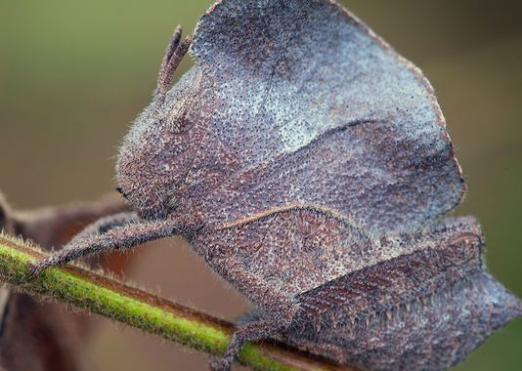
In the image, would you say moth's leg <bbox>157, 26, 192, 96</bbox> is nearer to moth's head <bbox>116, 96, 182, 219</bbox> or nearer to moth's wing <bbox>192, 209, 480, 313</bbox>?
moth's head <bbox>116, 96, 182, 219</bbox>

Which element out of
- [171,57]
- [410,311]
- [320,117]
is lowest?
[410,311]

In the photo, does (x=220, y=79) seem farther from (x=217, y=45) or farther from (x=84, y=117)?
(x=84, y=117)

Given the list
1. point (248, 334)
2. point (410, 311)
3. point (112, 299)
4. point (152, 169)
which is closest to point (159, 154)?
point (152, 169)

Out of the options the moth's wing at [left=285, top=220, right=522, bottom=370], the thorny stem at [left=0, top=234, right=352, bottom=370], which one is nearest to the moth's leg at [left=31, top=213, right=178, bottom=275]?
the thorny stem at [left=0, top=234, right=352, bottom=370]

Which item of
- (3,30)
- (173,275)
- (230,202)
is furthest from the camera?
(3,30)

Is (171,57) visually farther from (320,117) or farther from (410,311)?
(410,311)

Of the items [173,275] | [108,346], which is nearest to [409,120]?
[173,275]
